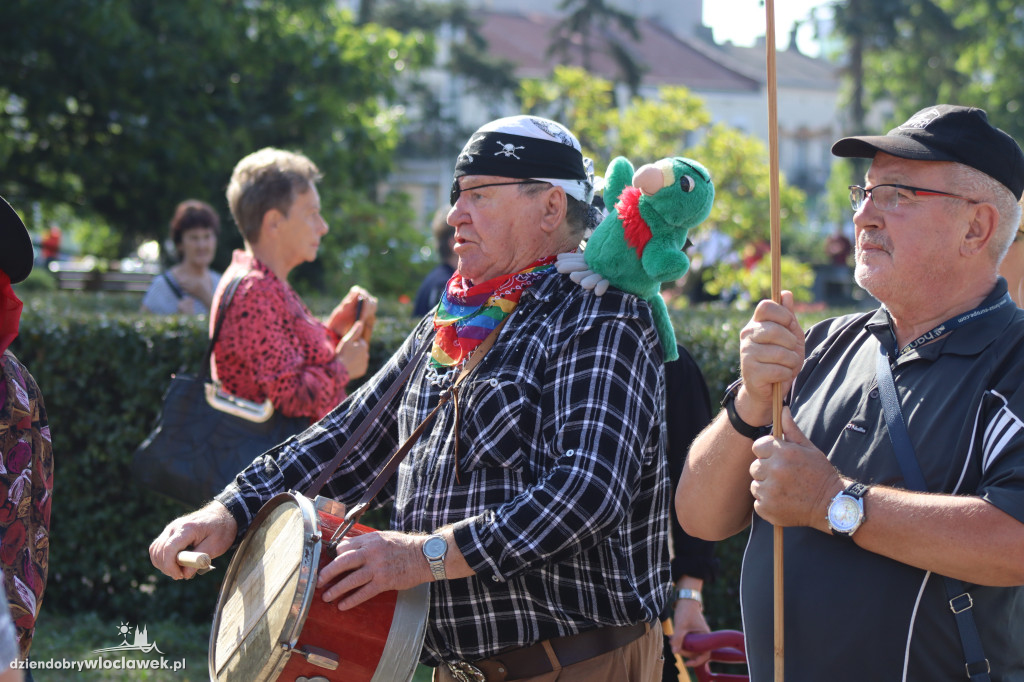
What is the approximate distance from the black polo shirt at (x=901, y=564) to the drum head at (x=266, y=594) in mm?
1060

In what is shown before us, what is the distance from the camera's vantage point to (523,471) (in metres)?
2.56

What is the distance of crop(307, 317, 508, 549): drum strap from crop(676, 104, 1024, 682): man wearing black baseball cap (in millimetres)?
606

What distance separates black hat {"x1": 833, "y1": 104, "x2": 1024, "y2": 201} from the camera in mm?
2312

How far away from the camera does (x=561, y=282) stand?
275cm

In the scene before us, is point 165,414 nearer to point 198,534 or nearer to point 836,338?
point 198,534

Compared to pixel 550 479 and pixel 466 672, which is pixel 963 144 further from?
pixel 466 672

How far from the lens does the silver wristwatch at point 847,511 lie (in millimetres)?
2160

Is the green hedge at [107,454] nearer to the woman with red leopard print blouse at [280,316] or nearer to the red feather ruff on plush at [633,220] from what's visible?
the woman with red leopard print blouse at [280,316]

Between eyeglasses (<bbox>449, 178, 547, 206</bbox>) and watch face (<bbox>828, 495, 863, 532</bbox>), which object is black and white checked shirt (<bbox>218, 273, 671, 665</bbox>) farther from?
watch face (<bbox>828, 495, 863, 532</bbox>)

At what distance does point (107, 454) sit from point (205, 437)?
5.85 ft

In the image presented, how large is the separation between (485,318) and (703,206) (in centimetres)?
65

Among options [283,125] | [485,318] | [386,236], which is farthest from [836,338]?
[283,125]
